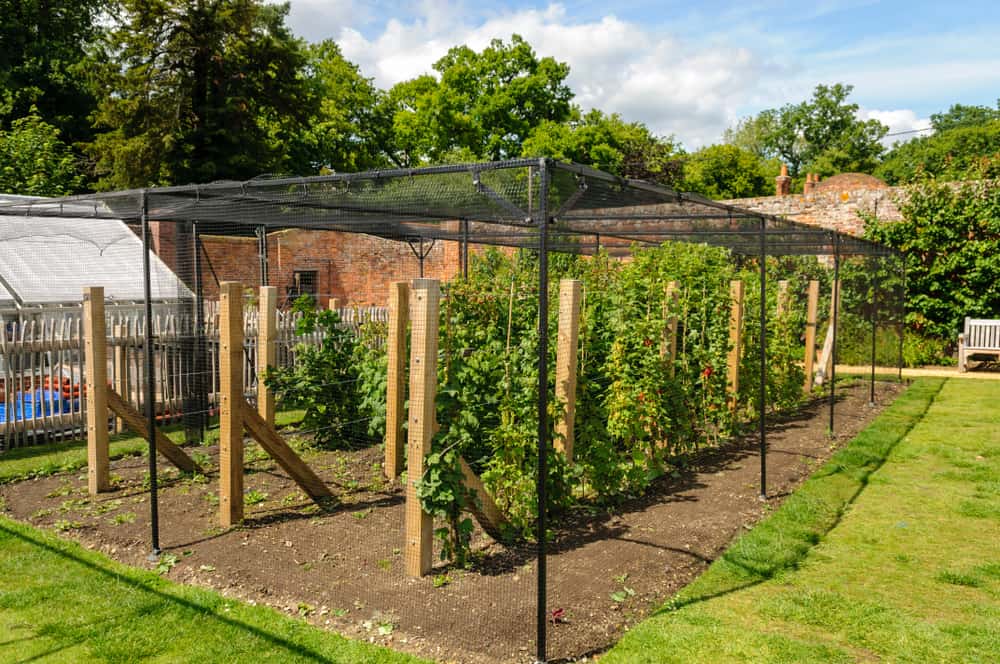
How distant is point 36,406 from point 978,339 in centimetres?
1441

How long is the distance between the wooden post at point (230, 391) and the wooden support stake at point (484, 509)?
1.61 meters

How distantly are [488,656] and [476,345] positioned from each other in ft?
8.33

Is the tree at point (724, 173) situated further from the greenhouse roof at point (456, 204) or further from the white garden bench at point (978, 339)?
the greenhouse roof at point (456, 204)

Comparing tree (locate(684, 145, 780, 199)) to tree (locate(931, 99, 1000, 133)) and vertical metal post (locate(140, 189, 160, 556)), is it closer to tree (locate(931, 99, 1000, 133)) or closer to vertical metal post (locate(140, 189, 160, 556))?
tree (locate(931, 99, 1000, 133))

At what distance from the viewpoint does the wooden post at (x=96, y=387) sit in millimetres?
5578

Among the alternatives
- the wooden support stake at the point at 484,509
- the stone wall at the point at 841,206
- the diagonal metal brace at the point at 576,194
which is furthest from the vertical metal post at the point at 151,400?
the stone wall at the point at 841,206

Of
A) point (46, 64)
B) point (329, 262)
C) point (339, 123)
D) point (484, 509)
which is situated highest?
point (46, 64)

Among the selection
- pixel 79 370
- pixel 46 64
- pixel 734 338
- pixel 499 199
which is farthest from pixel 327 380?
pixel 46 64

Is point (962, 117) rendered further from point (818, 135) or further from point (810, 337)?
point (810, 337)

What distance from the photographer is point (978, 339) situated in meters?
13.1

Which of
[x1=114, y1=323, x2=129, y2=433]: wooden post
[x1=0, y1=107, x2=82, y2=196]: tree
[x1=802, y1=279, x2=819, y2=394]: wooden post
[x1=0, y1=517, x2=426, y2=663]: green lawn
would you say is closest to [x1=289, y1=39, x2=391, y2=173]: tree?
A: [x1=0, y1=107, x2=82, y2=196]: tree

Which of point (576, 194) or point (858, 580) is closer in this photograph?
Result: point (576, 194)

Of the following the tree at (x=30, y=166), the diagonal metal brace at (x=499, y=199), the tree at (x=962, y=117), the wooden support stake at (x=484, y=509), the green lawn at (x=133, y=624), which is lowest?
the green lawn at (x=133, y=624)

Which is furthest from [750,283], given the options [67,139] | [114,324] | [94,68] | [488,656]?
[67,139]
